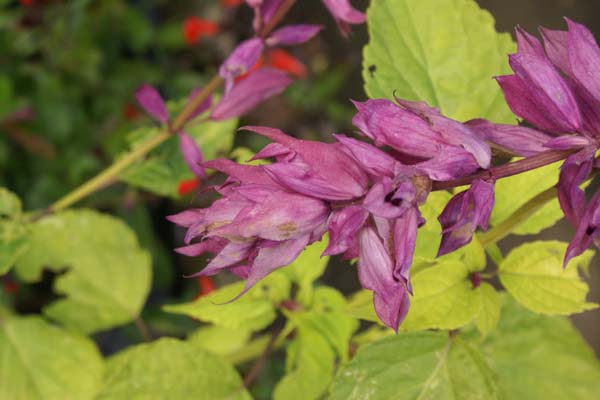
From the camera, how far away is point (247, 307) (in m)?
0.76

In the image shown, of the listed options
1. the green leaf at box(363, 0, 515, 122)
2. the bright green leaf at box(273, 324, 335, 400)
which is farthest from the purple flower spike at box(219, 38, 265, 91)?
the bright green leaf at box(273, 324, 335, 400)

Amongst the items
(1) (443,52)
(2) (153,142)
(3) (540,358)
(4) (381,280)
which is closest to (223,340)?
(2) (153,142)

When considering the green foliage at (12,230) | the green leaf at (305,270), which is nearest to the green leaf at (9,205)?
the green foliage at (12,230)

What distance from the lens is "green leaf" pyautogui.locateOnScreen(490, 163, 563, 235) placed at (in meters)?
0.64

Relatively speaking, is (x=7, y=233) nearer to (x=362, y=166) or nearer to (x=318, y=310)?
(x=318, y=310)

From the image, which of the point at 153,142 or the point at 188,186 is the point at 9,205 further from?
the point at 188,186

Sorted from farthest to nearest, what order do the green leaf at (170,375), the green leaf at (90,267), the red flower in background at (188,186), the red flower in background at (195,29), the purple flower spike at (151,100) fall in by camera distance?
the red flower in background at (195,29), the red flower in background at (188,186), the green leaf at (90,267), the purple flower spike at (151,100), the green leaf at (170,375)

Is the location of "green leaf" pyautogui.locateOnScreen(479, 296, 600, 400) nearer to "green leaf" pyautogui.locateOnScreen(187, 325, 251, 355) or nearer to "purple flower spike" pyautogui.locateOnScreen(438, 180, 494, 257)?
"green leaf" pyautogui.locateOnScreen(187, 325, 251, 355)

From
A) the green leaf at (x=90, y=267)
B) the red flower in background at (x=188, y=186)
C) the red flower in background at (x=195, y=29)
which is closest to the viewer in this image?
the green leaf at (x=90, y=267)

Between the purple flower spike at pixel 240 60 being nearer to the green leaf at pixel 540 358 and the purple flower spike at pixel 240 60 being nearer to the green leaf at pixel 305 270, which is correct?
the green leaf at pixel 305 270

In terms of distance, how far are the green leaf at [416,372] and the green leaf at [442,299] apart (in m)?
0.04

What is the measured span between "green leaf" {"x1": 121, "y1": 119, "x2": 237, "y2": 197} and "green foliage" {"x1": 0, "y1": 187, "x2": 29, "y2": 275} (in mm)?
134

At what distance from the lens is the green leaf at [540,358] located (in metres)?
0.80

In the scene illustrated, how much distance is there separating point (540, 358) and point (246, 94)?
470mm
